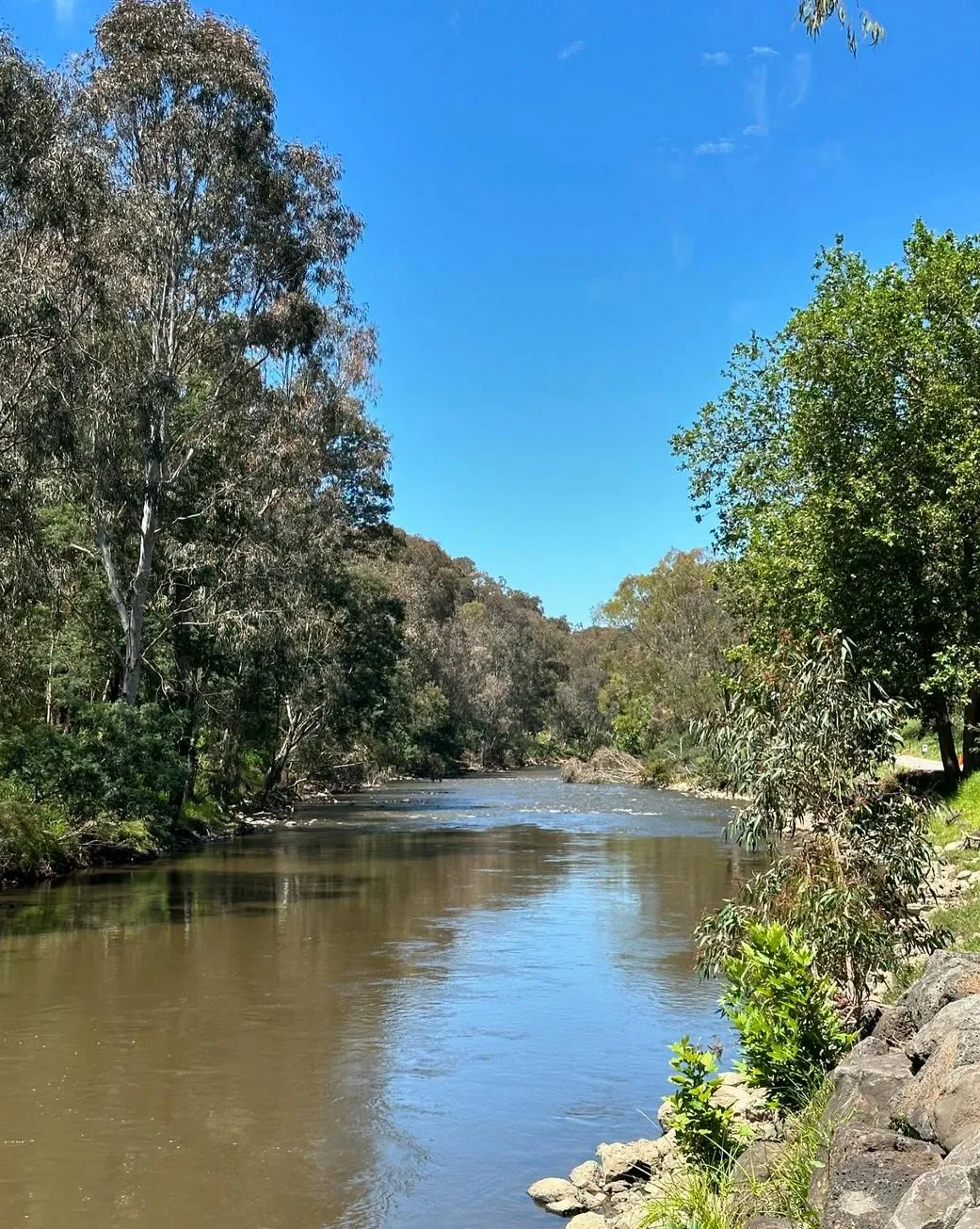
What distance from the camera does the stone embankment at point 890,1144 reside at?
4027 millimetres

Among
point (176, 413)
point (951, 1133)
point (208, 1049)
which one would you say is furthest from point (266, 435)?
point (951, 1133)

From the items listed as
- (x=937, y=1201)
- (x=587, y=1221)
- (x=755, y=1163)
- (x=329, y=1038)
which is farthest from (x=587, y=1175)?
(x=329, y=1038)

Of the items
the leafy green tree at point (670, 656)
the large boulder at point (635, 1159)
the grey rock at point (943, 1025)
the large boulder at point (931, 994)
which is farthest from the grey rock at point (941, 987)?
the leafy green tree at point (670, 656)

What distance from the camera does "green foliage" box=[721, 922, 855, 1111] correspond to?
22.7 ft

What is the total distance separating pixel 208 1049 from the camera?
10.6 metres

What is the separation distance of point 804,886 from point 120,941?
10651mm

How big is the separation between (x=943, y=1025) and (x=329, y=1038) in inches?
276

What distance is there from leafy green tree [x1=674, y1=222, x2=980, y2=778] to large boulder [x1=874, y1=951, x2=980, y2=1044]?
1382 centimetres

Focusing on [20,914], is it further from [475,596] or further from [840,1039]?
[475,596]

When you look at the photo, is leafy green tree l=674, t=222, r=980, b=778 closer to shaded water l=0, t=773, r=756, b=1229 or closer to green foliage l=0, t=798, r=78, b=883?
shaded water l=0, t=773, r=756, b=1229

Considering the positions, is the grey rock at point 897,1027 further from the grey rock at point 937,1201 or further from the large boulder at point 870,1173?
the grey rock at point 937,1201

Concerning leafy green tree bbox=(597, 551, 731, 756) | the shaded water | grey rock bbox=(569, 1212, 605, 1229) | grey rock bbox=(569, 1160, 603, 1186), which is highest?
leafy green tree bbox=(597, 551, 731, 756)

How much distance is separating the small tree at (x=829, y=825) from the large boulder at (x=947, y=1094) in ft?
8.98

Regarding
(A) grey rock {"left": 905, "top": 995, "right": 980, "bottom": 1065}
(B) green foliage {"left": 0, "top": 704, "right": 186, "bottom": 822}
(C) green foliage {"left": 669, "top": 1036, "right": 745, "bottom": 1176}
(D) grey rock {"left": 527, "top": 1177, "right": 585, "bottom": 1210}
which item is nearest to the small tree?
(C) green foliage {"left": 669, "top": 1036, "right": 745, "bottom": 1176}
